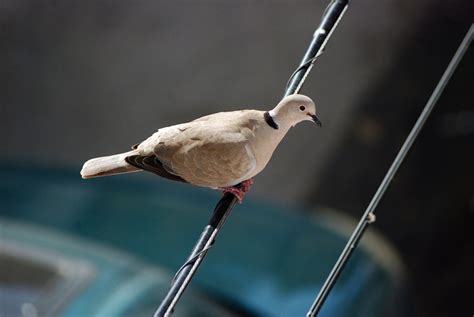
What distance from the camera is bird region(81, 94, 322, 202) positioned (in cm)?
81

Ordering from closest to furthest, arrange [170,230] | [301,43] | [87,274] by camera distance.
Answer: [87,274]
[170,230]
[301,43]

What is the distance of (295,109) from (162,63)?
7.62 ft

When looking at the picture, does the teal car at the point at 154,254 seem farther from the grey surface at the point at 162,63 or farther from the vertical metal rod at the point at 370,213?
the grey surface at the point at 162,63

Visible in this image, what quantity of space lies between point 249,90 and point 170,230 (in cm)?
104

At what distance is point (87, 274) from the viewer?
1528 millimetres

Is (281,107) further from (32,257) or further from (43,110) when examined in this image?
(43,110)

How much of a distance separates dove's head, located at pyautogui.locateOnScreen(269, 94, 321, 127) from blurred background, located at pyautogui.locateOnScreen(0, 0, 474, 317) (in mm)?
344

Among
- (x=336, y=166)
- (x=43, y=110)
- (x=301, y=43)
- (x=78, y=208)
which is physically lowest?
(x=78, y=208)

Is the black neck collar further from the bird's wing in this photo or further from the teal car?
the teal car

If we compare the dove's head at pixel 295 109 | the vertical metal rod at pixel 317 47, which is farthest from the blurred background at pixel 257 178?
the dove's head at pixel 295 109

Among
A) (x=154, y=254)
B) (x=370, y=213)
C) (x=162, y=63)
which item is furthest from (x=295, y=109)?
(x=162, y=63)

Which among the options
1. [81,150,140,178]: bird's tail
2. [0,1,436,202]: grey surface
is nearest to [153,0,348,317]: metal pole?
[81,150,140,178]: bird's tail

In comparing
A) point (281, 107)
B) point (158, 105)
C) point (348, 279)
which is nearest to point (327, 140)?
point (158, 105)

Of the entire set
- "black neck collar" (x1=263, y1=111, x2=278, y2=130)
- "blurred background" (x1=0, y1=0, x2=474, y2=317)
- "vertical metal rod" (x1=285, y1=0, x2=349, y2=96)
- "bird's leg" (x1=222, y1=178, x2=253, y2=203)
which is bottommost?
"bird's leg" (x1=222, y1=178, x2=253, y2=203)
